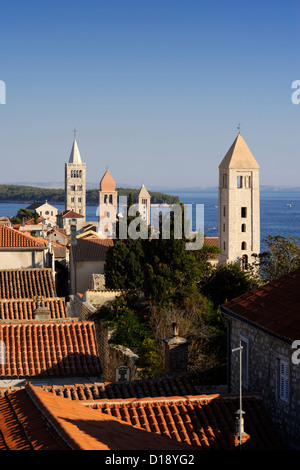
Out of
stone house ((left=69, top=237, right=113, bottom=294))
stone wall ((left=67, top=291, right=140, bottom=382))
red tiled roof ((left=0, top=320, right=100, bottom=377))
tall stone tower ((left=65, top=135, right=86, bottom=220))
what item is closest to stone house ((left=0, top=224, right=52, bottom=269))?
stone wall ((left=67, top=291, right=140, bottom=382))

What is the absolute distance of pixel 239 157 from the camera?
229ft

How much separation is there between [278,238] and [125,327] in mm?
18471

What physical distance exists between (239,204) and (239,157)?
5042 mm

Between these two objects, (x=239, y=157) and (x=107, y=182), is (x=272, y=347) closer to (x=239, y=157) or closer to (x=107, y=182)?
(x=239, y=157)

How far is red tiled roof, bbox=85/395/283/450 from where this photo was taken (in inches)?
390

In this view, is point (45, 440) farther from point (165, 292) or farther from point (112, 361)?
point (165, 292)

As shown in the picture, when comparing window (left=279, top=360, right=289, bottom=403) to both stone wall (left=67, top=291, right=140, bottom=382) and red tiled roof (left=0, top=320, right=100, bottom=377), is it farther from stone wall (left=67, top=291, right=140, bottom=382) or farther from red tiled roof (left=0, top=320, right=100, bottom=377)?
stone wall (left=67, top=291, right=140, bottom=382)

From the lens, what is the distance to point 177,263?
2845 cm

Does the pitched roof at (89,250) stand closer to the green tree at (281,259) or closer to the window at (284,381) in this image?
the green tree at (281,259)

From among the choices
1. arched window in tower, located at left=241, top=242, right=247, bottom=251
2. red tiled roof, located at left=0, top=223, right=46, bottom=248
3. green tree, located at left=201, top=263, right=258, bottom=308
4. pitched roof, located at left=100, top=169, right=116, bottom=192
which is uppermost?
pitched roof, located at left=100, top=169, right=116, bottom=192

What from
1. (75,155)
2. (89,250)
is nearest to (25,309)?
(89,250)

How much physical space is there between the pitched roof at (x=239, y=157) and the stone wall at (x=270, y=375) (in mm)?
57589

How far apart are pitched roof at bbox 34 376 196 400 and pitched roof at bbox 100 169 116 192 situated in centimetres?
11873
